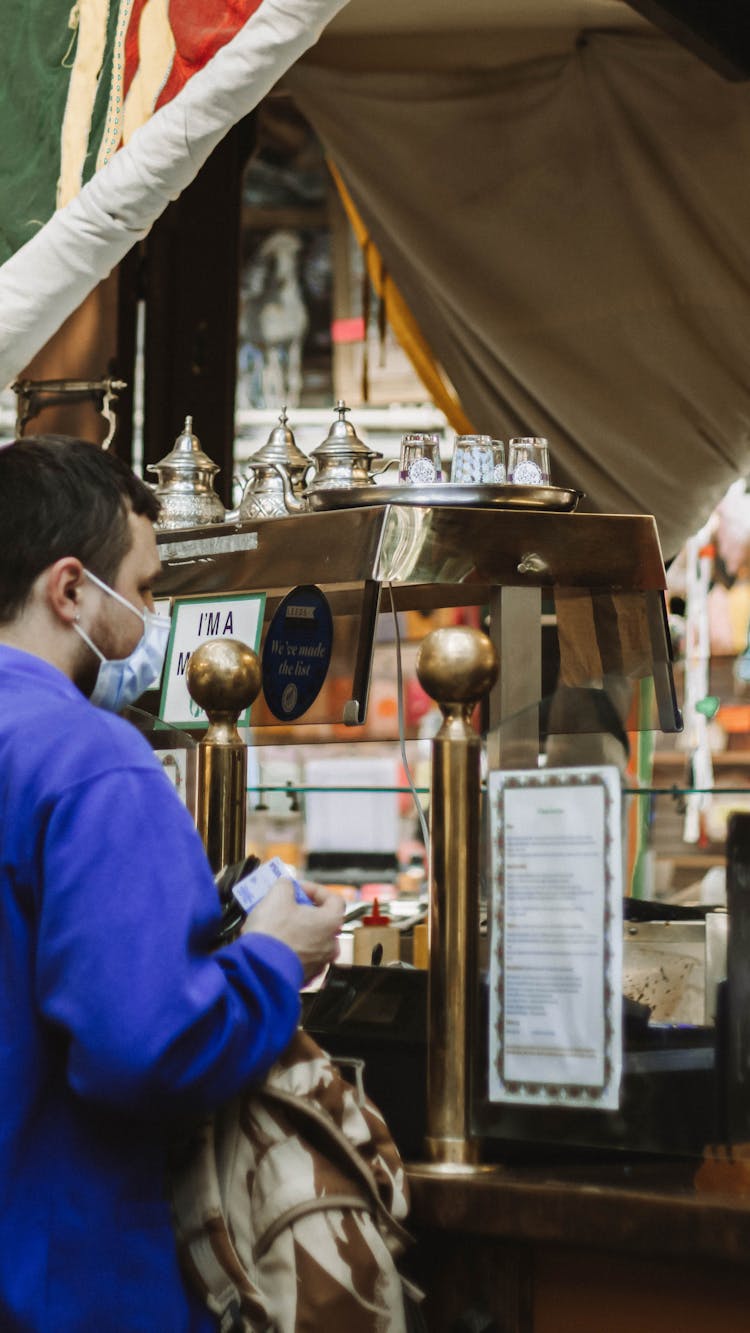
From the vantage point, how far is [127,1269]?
4.02 feet

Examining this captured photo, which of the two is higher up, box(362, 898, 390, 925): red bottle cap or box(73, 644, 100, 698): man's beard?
box(73, 644, 100, 698): man's beard

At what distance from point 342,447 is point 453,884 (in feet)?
3.26

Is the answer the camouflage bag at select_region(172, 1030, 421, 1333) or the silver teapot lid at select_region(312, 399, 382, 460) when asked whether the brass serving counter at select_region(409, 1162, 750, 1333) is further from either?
the silver teapot lid at select_region(312, 399, 382, 460)

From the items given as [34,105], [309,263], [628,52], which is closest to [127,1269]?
[34,105]

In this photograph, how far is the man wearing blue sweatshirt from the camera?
1.18 meters

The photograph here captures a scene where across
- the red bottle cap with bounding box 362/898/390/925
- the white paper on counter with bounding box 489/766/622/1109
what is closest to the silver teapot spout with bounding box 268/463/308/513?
the red bottle cap with bounding box 362/898/390/925

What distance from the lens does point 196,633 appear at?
7.41 feet

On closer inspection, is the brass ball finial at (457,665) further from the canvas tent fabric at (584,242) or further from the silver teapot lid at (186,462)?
the canvas tent fabric at (584,242)

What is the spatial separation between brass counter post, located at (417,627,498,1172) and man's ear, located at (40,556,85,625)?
1.05 ft

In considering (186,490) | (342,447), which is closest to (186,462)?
(186,490)

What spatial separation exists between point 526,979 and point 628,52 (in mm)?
3255

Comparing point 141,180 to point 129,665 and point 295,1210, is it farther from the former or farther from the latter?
point 295,1210

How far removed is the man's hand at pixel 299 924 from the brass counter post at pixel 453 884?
4.6 inches

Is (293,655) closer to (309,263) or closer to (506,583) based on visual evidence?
(506,583)
